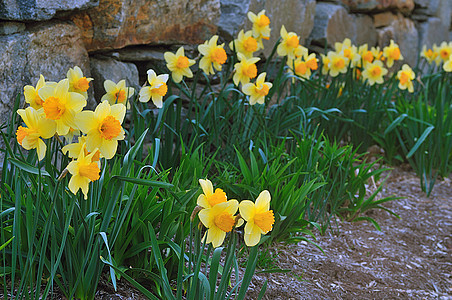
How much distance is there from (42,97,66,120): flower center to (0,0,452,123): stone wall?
81 cm

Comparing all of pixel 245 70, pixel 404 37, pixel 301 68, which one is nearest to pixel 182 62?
pixel 245 70

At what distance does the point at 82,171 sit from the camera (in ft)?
3.40

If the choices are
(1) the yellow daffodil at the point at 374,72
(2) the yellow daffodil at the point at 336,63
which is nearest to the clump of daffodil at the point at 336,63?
(2) the yellow daffodil at the point at 336,63

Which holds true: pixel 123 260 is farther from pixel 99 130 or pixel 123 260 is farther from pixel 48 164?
pixel 99 130

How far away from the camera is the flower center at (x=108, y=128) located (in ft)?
3.47

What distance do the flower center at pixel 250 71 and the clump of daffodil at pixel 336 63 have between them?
0.86m

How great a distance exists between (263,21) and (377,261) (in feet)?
3.84

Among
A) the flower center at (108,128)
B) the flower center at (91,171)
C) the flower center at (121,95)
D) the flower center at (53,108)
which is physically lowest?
the flower center at (121,95)

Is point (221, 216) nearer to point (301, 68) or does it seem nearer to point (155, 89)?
point (155, 89)

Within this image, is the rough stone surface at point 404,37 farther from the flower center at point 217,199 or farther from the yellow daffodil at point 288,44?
the flower center at point 217,199

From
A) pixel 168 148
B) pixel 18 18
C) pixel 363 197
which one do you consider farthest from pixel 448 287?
pixel 18 18

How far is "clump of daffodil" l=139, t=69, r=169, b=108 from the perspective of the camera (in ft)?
5.44

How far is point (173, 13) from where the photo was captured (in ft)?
7.81

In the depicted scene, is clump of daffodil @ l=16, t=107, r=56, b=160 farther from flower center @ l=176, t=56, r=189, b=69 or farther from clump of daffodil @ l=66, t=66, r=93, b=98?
flower center @ l=176, t=56, r=189, b=69
